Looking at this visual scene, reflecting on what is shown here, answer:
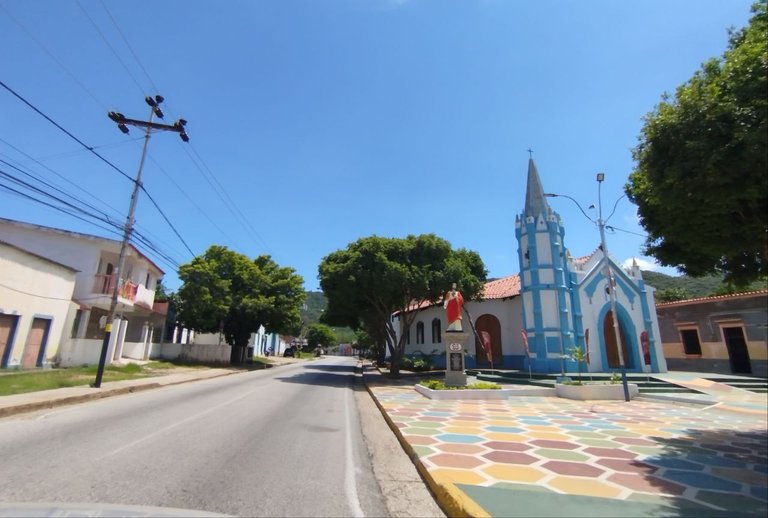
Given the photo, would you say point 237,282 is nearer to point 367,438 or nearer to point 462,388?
point 462,388

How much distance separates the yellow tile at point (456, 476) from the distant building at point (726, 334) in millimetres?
3126

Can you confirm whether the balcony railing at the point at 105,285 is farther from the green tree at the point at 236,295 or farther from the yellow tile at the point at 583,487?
the yellow tile at the point at 583,487

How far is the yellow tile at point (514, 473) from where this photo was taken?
16.6 feet

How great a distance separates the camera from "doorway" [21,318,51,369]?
17605mm

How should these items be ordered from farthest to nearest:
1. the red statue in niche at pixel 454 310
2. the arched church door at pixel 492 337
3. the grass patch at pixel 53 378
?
1. the arched church door at pixel 492 337
2. the red statue in niche at pixel 454 310
3. the grass patch at pixel 53 378

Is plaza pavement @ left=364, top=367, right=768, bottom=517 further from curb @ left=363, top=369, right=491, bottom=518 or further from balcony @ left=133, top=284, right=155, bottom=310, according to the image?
balcony @ left=133, top=284, right=155, bottom=310

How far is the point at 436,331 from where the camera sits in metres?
31.4

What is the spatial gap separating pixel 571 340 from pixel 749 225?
1755cm

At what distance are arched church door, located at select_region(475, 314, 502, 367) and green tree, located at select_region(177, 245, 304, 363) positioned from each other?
558 inches

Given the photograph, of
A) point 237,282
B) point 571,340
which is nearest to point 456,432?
point 571,340

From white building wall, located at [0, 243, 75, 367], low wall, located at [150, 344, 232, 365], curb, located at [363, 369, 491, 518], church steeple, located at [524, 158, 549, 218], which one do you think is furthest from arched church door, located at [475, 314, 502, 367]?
white building wall, located at [0, 243, 75, 367]

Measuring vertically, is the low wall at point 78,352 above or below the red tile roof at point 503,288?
below

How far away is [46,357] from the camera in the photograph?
18.6 meters

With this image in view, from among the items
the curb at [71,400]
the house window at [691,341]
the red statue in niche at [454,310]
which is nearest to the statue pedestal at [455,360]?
the red statue in niche at [454,310]
